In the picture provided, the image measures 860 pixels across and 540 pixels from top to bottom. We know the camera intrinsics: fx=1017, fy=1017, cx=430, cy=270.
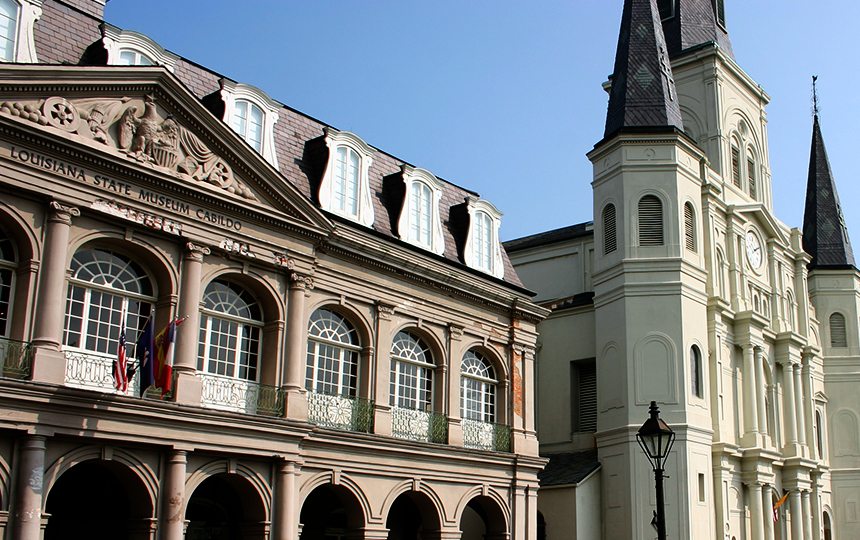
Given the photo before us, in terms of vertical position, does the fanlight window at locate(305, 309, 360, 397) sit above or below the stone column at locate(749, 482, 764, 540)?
above

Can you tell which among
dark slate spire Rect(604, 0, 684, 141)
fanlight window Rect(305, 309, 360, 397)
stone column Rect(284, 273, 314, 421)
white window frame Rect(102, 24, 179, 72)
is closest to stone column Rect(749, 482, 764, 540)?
dark slate spire Rect(604, 0, 684, 141)

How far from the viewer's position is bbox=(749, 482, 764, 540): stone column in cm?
3962

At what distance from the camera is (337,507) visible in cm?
2778

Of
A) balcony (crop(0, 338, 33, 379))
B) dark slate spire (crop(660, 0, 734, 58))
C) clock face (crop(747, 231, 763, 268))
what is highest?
dark slate spire (crop(660, 0, 734, 58))

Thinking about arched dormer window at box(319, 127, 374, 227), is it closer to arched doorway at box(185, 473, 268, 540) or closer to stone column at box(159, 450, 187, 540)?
arched doorway at box(185, 473, 268, 540)

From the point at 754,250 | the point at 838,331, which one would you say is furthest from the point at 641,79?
the point at 838,331

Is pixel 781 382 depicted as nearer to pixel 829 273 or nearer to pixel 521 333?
pixel 829 273

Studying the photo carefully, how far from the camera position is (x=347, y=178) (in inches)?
1051

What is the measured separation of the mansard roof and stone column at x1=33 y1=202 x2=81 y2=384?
4222cm

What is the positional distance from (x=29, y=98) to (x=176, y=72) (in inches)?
194

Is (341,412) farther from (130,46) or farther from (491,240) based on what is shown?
(130,46)

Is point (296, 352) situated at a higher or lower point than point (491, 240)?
lower

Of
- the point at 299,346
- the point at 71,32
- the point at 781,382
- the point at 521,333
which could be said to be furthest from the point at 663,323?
the point at 71,32

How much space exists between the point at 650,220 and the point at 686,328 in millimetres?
4312
